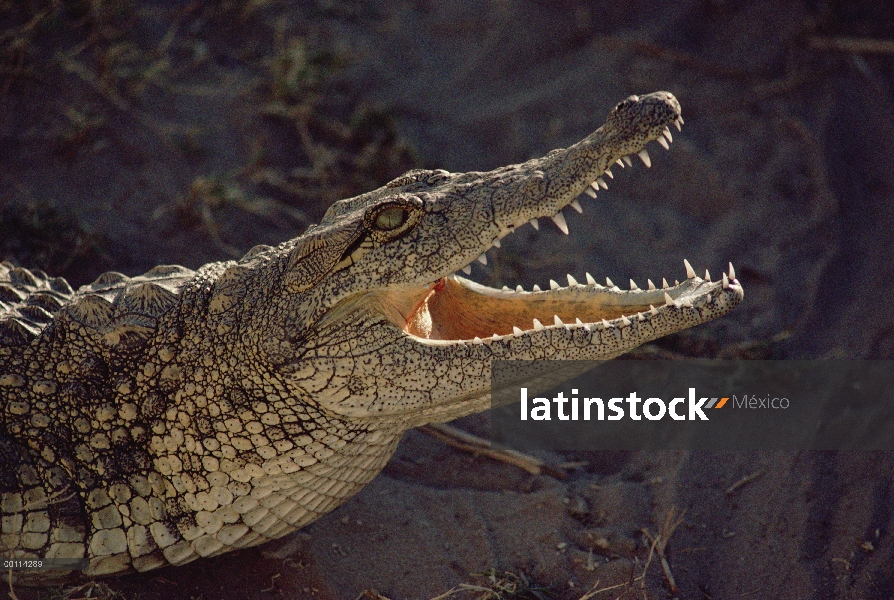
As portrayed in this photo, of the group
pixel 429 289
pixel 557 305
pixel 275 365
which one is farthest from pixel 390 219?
pixel 557 305

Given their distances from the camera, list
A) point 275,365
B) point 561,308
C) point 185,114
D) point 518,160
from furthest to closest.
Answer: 1. point 518,160
2. point 185,114
3. point 561,308
4. point 275,365

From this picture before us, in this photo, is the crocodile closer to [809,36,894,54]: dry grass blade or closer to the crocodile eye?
the crocodile eye

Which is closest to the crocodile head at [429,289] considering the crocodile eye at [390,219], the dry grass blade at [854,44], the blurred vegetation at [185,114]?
the crocodile eye at [390,219]

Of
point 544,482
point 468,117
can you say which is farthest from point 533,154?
point 544,482

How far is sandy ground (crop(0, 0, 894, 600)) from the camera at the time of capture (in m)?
3.61

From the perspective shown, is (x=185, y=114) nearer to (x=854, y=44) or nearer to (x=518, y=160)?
(x=518, y=160)

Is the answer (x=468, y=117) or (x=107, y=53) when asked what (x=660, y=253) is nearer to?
(x=468, y=117)

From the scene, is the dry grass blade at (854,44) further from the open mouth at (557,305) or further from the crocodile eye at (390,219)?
the crocodile eye at (390,219)

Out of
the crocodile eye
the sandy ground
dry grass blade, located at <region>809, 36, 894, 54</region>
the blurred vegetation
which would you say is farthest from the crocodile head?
dry grass blade, located at <region>809, 36, 894, 54</region>

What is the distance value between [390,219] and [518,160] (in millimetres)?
3084

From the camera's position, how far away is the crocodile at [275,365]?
3.05 metres

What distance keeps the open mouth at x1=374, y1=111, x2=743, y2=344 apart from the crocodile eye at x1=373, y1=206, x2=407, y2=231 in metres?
0.29

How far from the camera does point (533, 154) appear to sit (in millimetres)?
6055

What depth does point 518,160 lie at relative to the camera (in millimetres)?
6020
